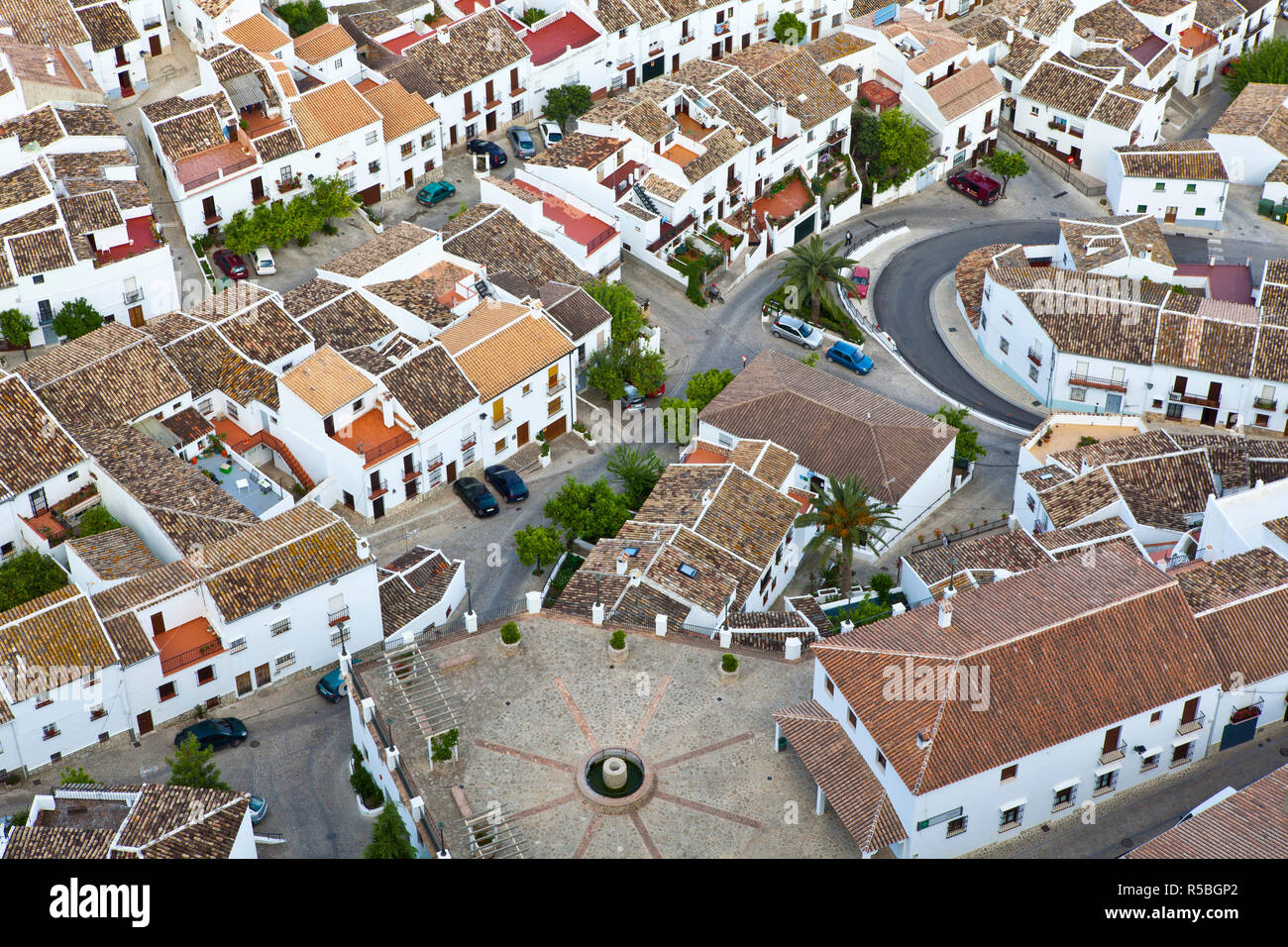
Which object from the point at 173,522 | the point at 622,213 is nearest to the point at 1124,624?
the point at 173,522

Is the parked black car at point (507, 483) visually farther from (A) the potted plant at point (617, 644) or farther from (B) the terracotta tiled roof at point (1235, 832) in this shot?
(B) the terracotta tiled roof at point (1235, 832)

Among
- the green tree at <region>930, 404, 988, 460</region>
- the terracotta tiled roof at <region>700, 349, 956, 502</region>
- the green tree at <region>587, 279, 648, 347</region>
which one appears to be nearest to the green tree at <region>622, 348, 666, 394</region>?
the green tree at <region>587, 279, 648, 347</region>

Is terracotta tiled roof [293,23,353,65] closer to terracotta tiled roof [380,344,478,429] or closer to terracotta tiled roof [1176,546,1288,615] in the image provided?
terracotta tiled roof [380,344,478,429]

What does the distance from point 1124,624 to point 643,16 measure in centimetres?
8366

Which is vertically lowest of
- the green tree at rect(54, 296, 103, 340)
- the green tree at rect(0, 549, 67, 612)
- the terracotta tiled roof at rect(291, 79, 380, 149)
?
the green tree at rect(0, 549, 67, 612)

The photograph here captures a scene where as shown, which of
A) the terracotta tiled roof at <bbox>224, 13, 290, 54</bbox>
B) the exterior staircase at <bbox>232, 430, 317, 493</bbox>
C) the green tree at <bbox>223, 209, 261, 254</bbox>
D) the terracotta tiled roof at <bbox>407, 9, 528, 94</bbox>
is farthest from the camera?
the terracotta tiled roof at <bbox>407, 9, 528, 94</bbox>

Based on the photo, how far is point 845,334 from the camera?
12256 cm

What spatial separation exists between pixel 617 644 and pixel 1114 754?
24.9 metres

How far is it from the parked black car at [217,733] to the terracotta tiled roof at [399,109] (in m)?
57.8

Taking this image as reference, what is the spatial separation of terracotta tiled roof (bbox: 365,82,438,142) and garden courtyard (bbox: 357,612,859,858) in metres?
56.9

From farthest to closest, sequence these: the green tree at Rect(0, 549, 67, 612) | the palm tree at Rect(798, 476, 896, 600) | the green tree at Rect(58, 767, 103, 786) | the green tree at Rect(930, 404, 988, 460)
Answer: the green tree at Rect(930, 404, 988, 460), the palm tree at Rect(798, 476, 896, 600), the green tree at Rect(0, 549, 67, 612), the green tree at Rect(58, 767, 103, 786)

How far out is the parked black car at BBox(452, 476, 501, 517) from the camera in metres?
103

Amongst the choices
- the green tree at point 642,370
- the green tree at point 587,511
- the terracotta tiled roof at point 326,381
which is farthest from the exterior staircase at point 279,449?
the green tree at point 642,370

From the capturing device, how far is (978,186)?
460 ft
